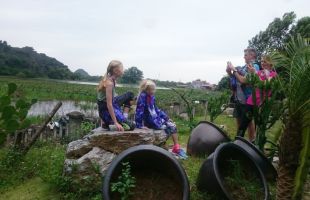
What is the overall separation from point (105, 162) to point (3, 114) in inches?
51.4

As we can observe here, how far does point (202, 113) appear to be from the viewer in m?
16.4

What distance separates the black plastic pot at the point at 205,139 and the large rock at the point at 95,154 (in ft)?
2.82

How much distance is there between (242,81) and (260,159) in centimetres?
154

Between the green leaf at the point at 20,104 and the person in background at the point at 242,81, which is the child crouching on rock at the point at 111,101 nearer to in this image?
the green leaf at the point at 20,104

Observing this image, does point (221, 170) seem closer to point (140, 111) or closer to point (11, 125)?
point (140, 111)

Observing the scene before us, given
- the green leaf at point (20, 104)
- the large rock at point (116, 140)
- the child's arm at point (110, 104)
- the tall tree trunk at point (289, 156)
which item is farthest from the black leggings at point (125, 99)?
the tall tree trunk at point (289, 156)

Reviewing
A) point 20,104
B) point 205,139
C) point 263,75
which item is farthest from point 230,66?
point 20,104

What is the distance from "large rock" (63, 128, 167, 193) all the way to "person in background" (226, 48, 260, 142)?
167 cm

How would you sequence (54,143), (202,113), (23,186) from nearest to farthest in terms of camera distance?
(23,186) → (54,143) → (202,113)

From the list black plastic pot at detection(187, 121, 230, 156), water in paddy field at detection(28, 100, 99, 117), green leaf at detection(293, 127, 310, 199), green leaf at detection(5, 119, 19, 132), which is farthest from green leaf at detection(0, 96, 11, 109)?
water in paddy field at detection(28, 100, 99, 117)

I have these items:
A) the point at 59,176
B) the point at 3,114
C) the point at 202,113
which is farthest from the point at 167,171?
the point at 202,113

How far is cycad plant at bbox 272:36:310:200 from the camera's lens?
11.7ft

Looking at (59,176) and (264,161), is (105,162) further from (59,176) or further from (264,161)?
(264,161)

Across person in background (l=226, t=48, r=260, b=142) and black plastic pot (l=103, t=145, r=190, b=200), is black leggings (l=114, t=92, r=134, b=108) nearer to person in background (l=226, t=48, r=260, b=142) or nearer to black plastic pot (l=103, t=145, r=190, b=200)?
black plastic pot (l=103, t=145, r=190, b=200)
